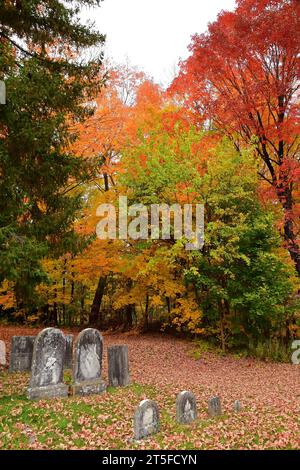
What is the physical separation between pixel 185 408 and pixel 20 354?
494 cm

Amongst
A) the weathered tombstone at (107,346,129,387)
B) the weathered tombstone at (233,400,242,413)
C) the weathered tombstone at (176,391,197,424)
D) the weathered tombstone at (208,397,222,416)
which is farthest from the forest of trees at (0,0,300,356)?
the weathered tombstone at (233,400,242,413)

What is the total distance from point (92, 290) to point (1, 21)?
1816cm

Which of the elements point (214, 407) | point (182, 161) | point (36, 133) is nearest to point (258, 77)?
point (182, 161)

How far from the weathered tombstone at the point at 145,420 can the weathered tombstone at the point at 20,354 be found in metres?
4.68

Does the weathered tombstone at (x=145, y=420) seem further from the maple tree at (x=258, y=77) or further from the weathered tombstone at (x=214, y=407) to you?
the maple tree at (x=258, y=77)

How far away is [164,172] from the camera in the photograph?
13.5m

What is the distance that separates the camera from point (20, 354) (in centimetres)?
945

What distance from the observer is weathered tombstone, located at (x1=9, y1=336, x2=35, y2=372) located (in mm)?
9320

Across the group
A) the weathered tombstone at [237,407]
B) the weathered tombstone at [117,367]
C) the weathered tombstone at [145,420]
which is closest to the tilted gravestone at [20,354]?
the weathered tombstone at [117,367]

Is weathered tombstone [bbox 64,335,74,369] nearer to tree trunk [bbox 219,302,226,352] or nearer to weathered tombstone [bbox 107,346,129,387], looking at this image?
weathered tombstone [bbox 107,346,129,387]

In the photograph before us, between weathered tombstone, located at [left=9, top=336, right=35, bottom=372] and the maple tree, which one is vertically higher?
the maple tree

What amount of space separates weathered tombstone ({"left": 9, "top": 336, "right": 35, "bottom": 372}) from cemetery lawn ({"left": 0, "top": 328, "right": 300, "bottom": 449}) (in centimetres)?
36
